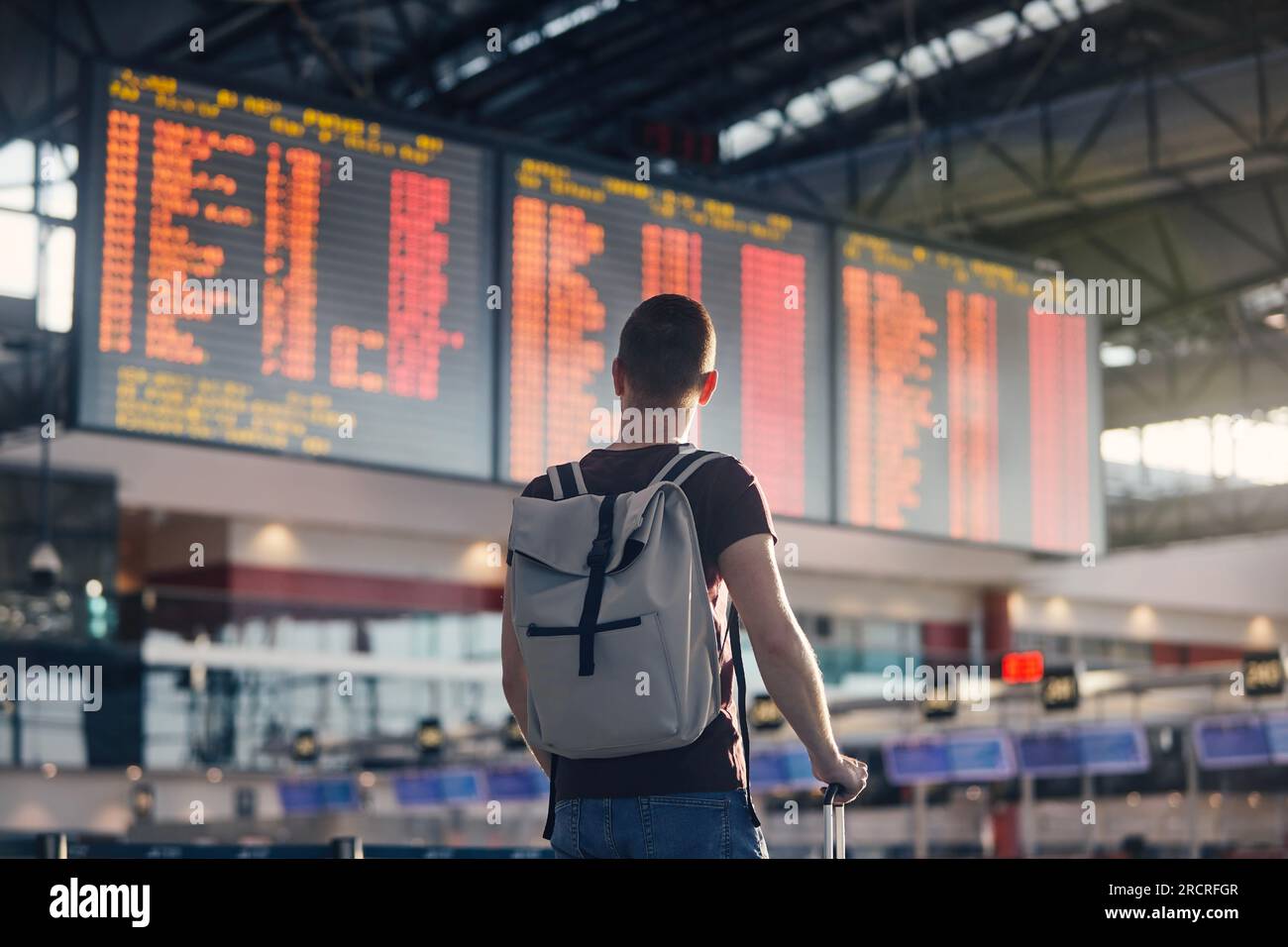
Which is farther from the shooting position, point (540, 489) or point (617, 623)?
point (540, 489)

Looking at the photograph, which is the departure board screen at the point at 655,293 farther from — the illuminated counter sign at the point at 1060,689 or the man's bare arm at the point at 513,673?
the man's bare arm at the point at 513,673

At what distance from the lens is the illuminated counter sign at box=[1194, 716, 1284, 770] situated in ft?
39.2

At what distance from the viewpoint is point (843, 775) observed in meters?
2.49

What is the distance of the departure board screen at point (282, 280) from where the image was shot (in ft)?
23.6

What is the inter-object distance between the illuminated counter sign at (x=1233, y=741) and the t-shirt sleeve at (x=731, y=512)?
400 inches

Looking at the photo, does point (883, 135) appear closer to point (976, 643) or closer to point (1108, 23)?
point (1108, 23)

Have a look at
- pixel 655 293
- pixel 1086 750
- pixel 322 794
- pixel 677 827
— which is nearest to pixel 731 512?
pixel 677 827

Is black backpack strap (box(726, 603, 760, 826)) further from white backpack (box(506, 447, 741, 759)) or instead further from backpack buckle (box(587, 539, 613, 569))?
backpack buckle (box(587, 539, 613, 569))

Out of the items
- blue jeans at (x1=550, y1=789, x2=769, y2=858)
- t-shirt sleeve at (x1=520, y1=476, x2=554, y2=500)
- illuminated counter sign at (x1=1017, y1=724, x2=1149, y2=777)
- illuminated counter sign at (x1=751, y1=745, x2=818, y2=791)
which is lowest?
illuminated counter sign at (x1=751, y1=745, x2=818, y2=791)

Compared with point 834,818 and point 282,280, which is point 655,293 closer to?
point 282,280

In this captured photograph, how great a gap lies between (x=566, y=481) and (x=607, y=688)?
0.35m

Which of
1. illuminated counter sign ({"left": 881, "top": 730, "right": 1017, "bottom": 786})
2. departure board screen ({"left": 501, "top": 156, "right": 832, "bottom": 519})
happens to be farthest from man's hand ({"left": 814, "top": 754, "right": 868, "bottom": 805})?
illuminated counter sign ({"left": 881, "top": 730, "right": 1017, "bottom": 786})

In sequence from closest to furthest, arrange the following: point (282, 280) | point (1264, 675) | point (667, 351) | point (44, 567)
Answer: point (667, 351), point (282, 280), point (44, 567), point (1264, 675)

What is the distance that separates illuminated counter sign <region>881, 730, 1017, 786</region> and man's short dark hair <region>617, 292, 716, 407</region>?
428 inches
